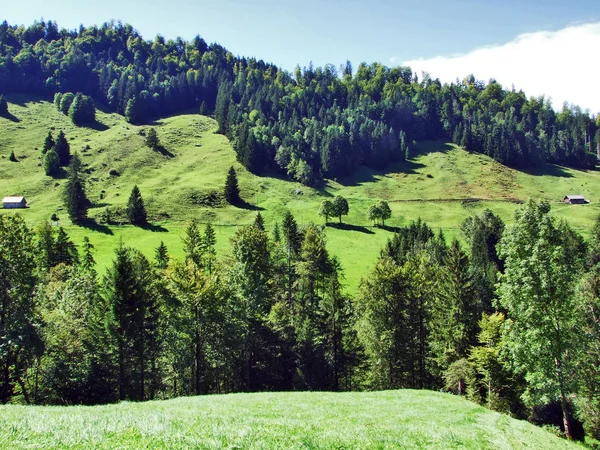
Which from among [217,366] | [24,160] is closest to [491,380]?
[217,366]

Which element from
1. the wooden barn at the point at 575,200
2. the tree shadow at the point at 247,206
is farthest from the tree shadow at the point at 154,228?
the wooden barn at the point at 575,200

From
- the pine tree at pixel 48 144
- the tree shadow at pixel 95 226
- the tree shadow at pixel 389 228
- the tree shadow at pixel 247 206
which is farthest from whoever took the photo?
the pine tree at pixel 48 144

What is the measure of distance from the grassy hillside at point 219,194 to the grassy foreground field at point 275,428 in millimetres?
72036

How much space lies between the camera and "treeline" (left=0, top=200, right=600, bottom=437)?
31.1 m

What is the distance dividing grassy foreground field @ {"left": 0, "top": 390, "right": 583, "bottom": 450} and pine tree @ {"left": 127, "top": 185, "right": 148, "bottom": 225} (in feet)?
377

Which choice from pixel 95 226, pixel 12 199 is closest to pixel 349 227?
pixel 95 226

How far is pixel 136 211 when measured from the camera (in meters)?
130

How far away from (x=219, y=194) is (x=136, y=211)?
33.9 metres

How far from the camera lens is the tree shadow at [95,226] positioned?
120688mm

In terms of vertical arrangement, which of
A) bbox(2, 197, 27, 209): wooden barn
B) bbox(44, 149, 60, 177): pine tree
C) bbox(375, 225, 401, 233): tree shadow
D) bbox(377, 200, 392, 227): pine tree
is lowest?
bbox(375, 225, 401, 233): tree shadow

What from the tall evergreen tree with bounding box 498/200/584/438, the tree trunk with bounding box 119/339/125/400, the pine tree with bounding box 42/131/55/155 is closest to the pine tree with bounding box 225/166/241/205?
the pine tree with bounding box 42/131/55/155

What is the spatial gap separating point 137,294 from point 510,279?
34.6 meters

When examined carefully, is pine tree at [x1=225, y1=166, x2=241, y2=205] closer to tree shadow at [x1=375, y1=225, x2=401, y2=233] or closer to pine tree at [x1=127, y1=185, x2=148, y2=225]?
pine tree at [x1=127, y1=185, x2=148, y2=225]

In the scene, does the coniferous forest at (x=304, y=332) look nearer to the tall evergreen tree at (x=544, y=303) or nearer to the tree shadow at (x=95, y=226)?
the tall evergreen tree at (x=544, y=303)
